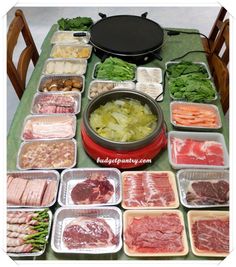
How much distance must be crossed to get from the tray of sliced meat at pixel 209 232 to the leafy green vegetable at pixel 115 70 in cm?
126

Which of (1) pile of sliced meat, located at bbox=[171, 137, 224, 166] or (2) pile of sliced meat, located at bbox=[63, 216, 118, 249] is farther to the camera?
(1) pile of sliced meat, located at bbox=[171, 137, 224, 166]

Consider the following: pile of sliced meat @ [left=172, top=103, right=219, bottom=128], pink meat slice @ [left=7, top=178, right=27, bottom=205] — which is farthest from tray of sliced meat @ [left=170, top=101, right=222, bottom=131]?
pink meat slice @ [left=7, top=178, right=27, bottom=205]

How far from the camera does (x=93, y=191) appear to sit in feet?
6.32

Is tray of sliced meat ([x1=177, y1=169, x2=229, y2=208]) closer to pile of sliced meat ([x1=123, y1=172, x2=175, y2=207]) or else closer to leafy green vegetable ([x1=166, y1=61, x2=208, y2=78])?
pile of sliced meat ([x1=123, y1=172, x2=175, y2=207])

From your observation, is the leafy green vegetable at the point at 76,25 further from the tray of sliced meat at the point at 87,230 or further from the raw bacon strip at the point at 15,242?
the raw bacon strip at the point at 15,242

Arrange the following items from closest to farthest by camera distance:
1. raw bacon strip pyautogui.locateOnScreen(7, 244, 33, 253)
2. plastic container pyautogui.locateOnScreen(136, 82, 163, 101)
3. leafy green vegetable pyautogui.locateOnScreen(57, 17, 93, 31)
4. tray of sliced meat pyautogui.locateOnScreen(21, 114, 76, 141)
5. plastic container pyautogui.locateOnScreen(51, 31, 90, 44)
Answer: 1. raw bacon strip pyautogui.locateOnScreen(7, 244, 33, 253)
2. tray of sliced meat pyautogui.locateOnScreen(21, 114, 76, 141)
3. plastic container pyautogui.locateOnScreen(136, 82, 163, 101)
4. plastic container pyautogui.locateOnScreen(51, 31, 90, 44)
5. leafy green vegetable pyautogui.locateOnScreen(57, 17, 93, 31)

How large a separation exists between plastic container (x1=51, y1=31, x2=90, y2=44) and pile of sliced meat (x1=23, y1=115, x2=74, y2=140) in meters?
0.98

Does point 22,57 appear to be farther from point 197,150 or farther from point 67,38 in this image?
point 197,150

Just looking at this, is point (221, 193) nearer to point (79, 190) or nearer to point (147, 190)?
point (147, 190)

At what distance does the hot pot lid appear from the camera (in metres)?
2.67

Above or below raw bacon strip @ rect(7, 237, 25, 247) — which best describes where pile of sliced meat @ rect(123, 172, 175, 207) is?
below

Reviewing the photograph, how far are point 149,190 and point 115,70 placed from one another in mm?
1104

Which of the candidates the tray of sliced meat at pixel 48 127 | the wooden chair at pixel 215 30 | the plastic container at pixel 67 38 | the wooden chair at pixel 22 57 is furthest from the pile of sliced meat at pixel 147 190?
the wooden chair at pixel 215 30

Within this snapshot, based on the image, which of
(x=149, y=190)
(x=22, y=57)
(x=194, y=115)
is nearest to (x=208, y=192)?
(x=149, y=190)
